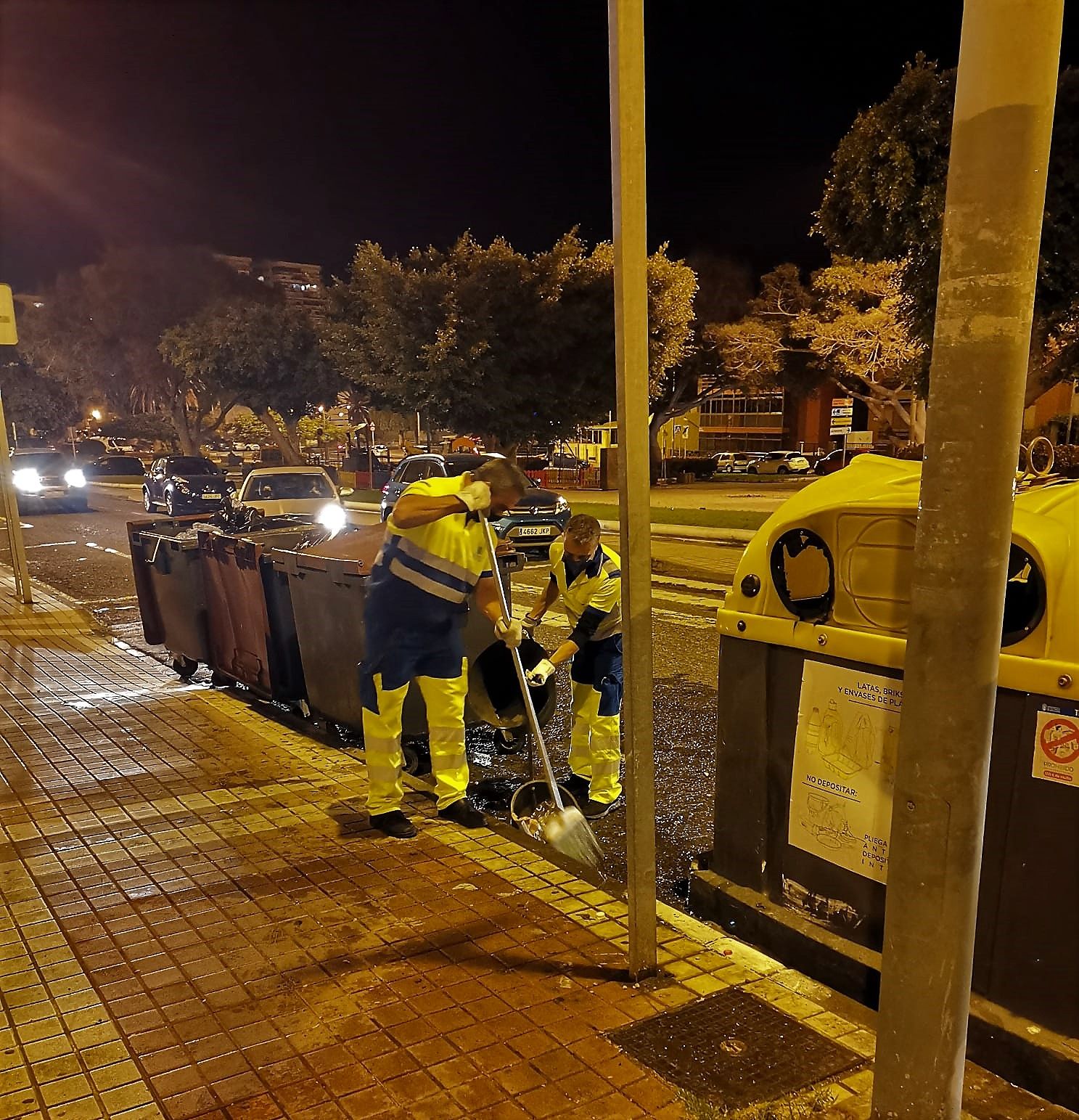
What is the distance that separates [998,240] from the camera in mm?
1916

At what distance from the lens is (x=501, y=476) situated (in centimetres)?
460

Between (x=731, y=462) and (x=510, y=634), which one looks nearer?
(x=510, y=634)

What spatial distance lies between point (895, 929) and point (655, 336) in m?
28.7

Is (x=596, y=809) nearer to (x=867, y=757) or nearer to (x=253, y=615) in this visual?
(x=867, y=757)

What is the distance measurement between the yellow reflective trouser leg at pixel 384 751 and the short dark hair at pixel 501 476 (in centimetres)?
105

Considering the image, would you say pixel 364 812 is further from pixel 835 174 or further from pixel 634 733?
pixel 835 174

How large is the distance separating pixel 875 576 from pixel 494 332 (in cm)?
2393


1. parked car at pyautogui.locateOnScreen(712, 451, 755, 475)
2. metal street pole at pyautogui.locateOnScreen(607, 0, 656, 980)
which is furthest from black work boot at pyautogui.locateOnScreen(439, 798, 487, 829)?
parked car at pyautogui.locateOnScreen(712, 451, 755, 475)

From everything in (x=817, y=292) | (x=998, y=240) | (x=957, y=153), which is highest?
(x=817, y=292)

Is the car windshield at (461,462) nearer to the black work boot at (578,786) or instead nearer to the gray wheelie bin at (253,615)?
the gray wheelie bin at (253,615)

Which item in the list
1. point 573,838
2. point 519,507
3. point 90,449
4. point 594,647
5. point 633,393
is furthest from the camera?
point 90,449

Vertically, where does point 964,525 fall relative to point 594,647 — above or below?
above

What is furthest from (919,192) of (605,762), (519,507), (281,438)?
(281,438)

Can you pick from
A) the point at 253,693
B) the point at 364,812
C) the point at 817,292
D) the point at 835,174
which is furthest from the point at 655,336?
the point at 364,812
